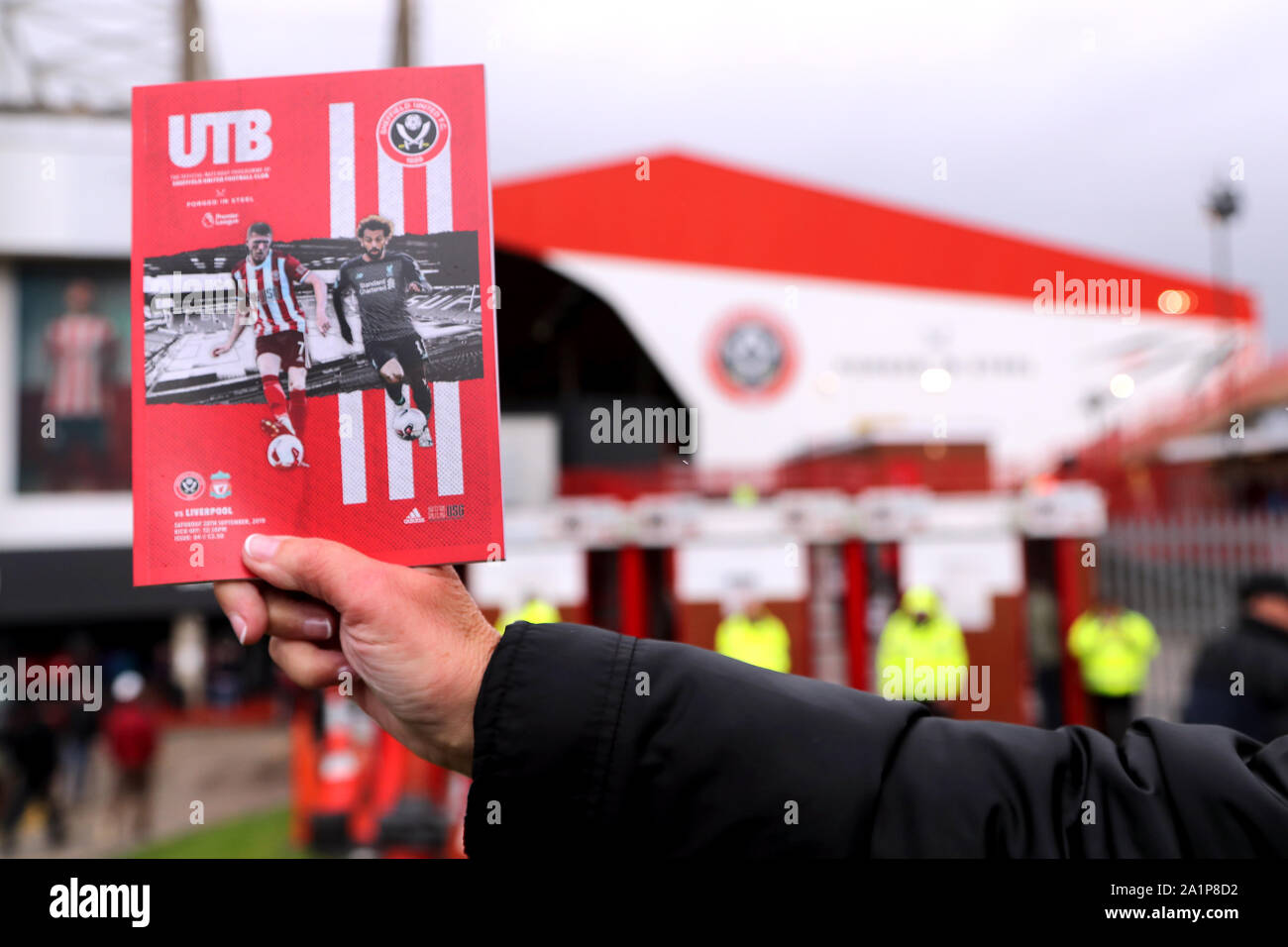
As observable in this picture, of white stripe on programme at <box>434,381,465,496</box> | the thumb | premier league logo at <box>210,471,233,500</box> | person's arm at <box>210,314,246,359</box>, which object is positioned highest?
person's arm at <box>210,314,246,359</box>

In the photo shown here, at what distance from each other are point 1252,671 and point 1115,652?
4411 mm

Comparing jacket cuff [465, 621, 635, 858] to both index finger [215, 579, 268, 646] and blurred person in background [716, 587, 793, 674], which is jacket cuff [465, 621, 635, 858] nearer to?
index finger [215, 579, 268, 646]

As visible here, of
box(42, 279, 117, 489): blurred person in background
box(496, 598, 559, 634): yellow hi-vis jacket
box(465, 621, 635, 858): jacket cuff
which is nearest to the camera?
box(465, 621, 635, 858): jacket cuff

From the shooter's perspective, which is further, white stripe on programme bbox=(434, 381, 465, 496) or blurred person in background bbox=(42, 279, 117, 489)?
blurred person in background bbox=(42, 279, 117, 489)

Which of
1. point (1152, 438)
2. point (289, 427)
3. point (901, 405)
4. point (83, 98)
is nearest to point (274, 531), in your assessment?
point (289, 427)

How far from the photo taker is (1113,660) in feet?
26.6

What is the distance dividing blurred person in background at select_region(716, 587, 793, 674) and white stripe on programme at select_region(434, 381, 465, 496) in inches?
272

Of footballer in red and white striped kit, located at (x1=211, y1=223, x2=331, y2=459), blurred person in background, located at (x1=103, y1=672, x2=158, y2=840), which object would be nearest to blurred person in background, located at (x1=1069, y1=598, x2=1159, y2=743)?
footballer in red and white striped kit, located at (x1=211, y1=223, x2=331, y2=459)

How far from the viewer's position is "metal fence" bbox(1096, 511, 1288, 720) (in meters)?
8.77

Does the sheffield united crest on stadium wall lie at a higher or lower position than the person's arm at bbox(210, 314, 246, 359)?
higher

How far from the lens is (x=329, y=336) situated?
1.35 metres

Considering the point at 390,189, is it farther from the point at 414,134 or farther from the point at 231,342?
the point at 231,342

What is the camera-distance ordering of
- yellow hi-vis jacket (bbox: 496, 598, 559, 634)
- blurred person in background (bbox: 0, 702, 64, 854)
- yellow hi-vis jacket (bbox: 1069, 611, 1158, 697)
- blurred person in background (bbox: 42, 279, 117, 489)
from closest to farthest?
yellow hi-vis jacket (bbox: 496, 598, 559, 634) → yellow hi-vis jacket (bbox: 1069, 611, 1158, 697) → blurred person in background (bbox: 0, 702, 64, 854) → blurred person in background (bbox: 42, 279, 117, 489)
